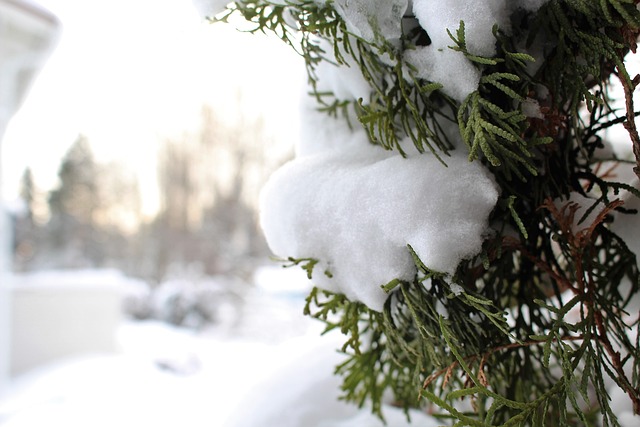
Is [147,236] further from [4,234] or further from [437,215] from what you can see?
[437,215]

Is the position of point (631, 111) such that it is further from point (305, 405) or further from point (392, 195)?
point (305, 405)

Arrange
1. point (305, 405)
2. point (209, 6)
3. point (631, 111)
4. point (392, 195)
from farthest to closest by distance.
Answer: point (305, 405) → point (209, 6) → point (392, 195) → point (631, 111)

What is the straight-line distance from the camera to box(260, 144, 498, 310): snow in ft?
2.33

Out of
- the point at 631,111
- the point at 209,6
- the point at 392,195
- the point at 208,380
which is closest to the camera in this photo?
the point at 631,111

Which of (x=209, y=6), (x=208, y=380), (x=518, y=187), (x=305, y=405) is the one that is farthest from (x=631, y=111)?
(x=208, y=380)

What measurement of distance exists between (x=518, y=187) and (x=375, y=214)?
0.80 ft

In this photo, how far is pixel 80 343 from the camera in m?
6.97

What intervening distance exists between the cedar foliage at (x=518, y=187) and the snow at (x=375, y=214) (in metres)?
0.03

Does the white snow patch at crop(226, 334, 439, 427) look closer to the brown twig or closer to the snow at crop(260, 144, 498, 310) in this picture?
the snow at crop(260, 144, 498, 310)

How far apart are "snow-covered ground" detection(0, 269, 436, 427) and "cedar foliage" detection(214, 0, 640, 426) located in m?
0.31

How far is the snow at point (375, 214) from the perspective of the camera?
2.33 ft

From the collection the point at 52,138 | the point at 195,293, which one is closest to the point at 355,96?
the point at 195,293

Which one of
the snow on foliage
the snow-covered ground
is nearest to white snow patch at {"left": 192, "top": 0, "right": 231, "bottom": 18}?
the snow on foliage

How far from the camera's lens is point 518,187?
0.80 meters
